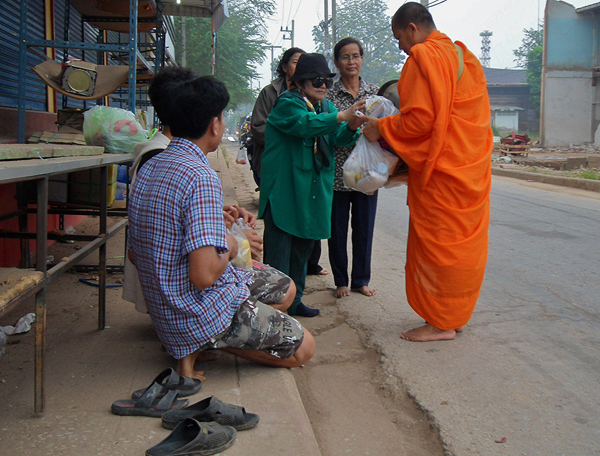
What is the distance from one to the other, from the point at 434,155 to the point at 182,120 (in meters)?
1.51

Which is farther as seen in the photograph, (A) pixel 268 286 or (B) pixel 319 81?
(B) pixel 319 81

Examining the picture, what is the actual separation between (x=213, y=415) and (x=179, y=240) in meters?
0.71

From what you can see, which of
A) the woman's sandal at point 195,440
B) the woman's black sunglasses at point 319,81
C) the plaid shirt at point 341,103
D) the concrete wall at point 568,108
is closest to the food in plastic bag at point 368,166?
the woman's black sunglasses at point 319,81

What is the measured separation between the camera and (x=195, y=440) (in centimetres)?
194

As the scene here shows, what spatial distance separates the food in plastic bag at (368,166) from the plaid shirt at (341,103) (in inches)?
23.4

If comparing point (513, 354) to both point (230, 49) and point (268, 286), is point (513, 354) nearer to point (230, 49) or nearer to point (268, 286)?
point (268, 286)

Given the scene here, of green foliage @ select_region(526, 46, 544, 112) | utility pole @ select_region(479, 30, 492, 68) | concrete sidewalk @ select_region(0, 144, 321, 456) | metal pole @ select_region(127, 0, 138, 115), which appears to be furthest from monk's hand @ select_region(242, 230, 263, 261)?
utility pole @ select_region(479, 30, 492, 68)

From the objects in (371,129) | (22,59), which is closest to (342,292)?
(371,129)

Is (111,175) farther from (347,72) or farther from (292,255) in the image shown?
(347,72)

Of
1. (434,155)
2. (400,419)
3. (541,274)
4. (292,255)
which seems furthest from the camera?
(541,274)

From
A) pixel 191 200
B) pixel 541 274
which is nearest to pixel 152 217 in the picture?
pixel 191 200

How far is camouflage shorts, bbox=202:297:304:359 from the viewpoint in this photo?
2564 mm

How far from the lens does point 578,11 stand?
997 inches

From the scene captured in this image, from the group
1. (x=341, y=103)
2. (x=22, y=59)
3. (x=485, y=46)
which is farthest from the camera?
(x=485, y=46)
